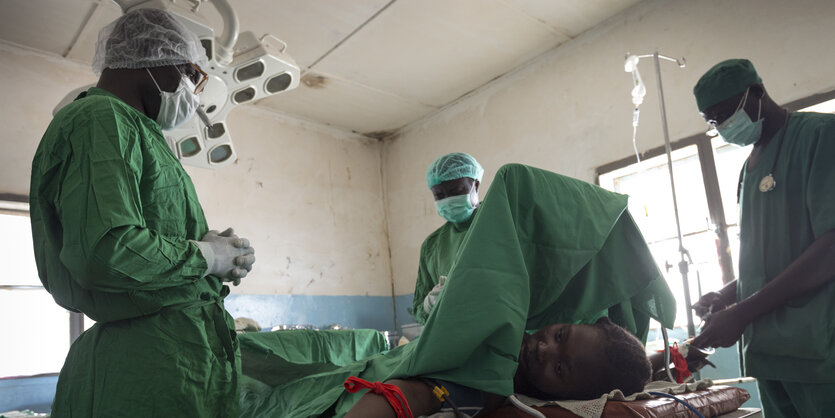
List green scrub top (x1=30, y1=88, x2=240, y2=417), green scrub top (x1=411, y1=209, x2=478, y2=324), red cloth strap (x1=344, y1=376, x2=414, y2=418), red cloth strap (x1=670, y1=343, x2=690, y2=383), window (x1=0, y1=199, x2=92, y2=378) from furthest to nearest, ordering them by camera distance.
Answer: window (x1=0, y1=199, x2=92, y2=378), green scrub top (x1=411, y1=209, x2=478, y2=324), red cloth strap (x1=670, y1=343, x2=690, y2=383), green scrub top (x1=30, y1=88, x2=240, y2=417), red cloth strap (x1=344, y1=376, x2=414, y2=418)

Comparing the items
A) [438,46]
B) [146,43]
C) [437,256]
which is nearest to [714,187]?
[437,256]

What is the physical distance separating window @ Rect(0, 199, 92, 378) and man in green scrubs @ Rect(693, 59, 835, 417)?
12.0ft

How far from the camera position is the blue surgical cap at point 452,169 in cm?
270

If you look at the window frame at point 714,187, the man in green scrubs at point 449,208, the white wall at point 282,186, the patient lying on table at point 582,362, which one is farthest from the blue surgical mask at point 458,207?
the white wall at point 282,186

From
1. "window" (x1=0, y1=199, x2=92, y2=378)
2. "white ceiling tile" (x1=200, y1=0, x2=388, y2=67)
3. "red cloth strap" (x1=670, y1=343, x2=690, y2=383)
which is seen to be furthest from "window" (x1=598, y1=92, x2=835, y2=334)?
"window" (x1=0, y1=199, x2=92, y2=378)

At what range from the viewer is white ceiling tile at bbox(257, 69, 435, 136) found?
4.52 meters

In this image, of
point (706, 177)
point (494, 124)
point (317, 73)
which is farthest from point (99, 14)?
point (706, 177)

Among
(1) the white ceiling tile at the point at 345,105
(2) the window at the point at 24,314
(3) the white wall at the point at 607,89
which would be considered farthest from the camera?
(1) the white ceiling tile at the point at 345,105

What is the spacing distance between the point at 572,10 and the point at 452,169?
5.44ft

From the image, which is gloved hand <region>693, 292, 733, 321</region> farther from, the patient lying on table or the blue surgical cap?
the blue surgical cap

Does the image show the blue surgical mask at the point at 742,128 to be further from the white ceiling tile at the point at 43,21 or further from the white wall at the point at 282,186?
the white wall at the point at 282,186

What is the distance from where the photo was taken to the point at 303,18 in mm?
3557

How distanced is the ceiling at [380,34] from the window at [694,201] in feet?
3.46

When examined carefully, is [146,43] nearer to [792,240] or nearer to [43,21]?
[792,240]
